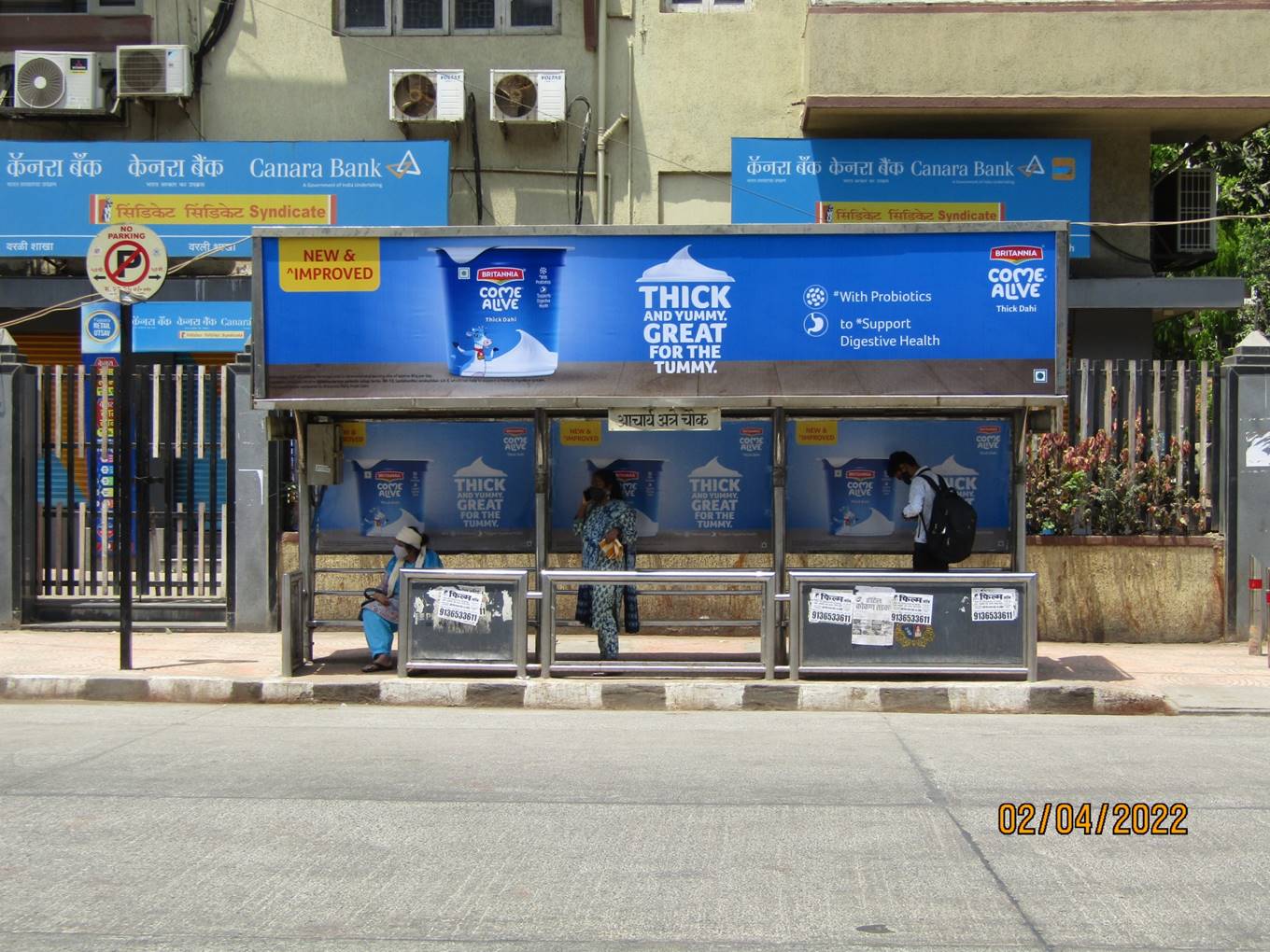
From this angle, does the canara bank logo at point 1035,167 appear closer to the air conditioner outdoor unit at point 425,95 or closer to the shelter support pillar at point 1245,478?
the shelter support pillar at point 1245,478

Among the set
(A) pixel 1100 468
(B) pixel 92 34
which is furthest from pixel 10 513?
(A) pixel 1100 468

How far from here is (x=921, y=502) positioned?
36.9 feet

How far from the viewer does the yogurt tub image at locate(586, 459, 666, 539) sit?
12.5 metres

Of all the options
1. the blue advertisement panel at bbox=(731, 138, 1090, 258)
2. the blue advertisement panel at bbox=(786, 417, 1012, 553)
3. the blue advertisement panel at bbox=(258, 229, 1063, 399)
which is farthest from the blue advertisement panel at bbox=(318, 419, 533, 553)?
the blue advertisement panel at bbox=(731, 138, 1090, 258)

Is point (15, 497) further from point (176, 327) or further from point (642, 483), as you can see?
point (642, 483)

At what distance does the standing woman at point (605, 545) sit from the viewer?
11.3 meters

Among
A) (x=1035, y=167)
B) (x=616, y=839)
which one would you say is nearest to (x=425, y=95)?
(x=1035, y=167)

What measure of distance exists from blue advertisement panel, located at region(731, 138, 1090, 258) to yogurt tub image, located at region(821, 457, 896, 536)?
584 centimetres

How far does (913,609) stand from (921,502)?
1.04 meters

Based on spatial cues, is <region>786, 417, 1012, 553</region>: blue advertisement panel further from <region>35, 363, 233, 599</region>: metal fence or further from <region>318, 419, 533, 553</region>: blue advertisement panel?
<region>35, 363, 233, 599</region>: metal fence

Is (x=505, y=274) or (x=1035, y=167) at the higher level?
(x=1035, y=167)

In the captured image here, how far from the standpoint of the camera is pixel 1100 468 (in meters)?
13.6

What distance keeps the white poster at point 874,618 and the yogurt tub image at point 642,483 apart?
98.7 inches

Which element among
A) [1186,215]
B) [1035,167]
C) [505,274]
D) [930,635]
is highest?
[1035,167]
